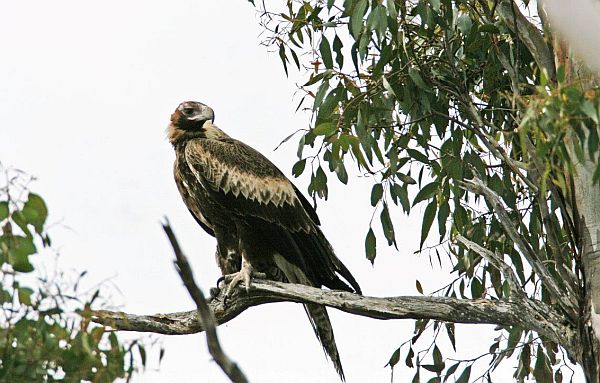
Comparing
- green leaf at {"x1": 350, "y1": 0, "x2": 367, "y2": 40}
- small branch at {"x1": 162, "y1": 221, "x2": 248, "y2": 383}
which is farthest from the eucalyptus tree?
small branch at {"x1": 162, "y1": 221, "x2": 248, "y2": 383}

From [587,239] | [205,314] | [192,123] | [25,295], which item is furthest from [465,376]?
[205,314]

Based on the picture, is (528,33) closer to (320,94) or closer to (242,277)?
(320,94)

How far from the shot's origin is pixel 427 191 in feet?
15.8

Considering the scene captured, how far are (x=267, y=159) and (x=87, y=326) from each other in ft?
9.45

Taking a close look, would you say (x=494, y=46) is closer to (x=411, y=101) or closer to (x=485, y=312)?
(x=411, y=101)

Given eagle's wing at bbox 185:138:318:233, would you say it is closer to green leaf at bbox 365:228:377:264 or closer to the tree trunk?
green leaf at bbox 365:228:377:264

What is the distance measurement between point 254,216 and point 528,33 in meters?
1.42

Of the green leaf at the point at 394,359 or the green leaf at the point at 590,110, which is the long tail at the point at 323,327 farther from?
the green leaf at the point at 590,110

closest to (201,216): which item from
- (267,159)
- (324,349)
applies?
(267,159)

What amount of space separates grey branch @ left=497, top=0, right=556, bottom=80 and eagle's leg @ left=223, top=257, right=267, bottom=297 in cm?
134

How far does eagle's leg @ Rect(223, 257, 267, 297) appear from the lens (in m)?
4.33

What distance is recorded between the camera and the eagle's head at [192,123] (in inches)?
208

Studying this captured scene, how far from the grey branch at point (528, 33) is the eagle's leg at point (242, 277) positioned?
1342 mm

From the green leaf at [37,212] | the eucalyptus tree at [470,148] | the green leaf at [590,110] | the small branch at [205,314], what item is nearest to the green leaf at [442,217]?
the eucalyptus tree at [470,148]
